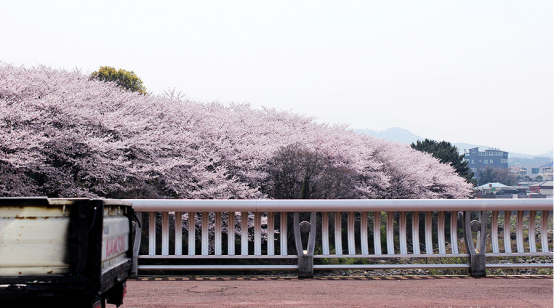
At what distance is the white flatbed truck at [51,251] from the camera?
12.8 feet

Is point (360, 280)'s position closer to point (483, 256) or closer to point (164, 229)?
point (483, 256)

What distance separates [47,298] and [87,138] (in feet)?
48.4

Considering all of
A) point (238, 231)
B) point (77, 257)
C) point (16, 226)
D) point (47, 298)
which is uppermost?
point (16, 226)

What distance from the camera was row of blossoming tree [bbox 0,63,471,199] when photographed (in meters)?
17.6

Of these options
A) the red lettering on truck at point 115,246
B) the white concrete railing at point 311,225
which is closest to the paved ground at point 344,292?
the white concrete railing at point 311,225

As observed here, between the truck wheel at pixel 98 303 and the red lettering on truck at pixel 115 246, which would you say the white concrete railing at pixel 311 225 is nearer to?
the red lettering on truck at pixel 115 246

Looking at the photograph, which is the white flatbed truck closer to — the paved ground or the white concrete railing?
the paved ground

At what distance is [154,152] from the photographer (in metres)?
20.5

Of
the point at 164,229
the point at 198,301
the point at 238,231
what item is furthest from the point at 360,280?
the point at 238,231

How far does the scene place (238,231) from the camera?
18500mm

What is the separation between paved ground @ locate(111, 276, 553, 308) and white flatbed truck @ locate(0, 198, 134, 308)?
1.69m

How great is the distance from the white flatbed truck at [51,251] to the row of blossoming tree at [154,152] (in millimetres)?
13744

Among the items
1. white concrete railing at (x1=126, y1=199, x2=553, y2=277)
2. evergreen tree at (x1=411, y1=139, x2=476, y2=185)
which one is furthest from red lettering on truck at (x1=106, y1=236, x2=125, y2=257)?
evergreen tree at (x1=411, y1=139, x2=476, y2=185)

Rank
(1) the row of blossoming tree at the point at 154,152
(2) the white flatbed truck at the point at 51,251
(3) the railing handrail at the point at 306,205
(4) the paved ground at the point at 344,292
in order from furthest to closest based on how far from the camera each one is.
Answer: (1) the row of blossoming tree at the point at 154,152 < (3) the railing handrail at the point at 306,205 < (4) the paved ground at the point at 344,292 < (2) the white flatbed truck at the point at 51,251
